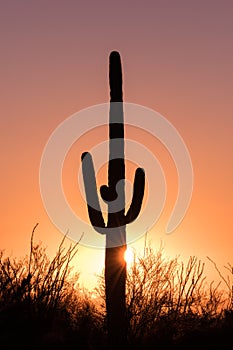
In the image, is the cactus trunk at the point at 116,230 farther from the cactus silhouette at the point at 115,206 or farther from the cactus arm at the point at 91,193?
the cactus arm at the point at 91,193

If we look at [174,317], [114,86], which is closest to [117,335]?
[174,317]

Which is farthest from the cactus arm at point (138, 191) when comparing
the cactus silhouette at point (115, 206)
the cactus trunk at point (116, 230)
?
the cactus trunk at point (116, 230)

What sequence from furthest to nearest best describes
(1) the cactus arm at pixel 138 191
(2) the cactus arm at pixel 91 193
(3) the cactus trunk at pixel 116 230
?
(3) the cactus trunk at pixel 116 230 < (2) the cactus arm at pixel 91 193 < (1) the cactus arm at pixel 138 191

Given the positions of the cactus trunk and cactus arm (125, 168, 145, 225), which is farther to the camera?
the cactus trunk

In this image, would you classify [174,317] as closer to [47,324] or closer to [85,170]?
[85,170]

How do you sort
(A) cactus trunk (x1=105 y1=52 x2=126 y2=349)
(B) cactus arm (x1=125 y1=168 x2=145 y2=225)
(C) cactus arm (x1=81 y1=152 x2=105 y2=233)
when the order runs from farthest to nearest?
(A) cactus trunk (x1=105 y1=52 x2=126 y2=349), (C) cactus arm (x1=81 y1=152 x2=105 y2=233), (B) cactus arm (x1=125 y1=168 x2=145 y2=225)

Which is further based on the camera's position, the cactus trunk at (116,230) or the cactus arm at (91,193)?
the cactus trunk at (116,230)

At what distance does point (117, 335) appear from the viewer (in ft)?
47.2

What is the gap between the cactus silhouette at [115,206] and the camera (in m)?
14.4

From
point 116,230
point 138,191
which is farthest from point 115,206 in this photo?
point 138,191

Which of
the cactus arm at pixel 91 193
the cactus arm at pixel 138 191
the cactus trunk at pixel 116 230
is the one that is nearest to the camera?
the cactus arm at pixel 138 191

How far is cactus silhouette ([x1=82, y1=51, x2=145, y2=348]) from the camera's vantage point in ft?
A: 47.3

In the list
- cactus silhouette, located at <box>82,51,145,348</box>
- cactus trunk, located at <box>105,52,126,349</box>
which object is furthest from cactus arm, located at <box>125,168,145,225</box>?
cactus trunk, located at <box>105,52,126,349</box>

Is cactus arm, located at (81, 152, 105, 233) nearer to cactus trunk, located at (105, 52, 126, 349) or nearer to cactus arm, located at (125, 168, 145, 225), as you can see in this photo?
cactus trunk, located at (105, 52, 126, 349)
